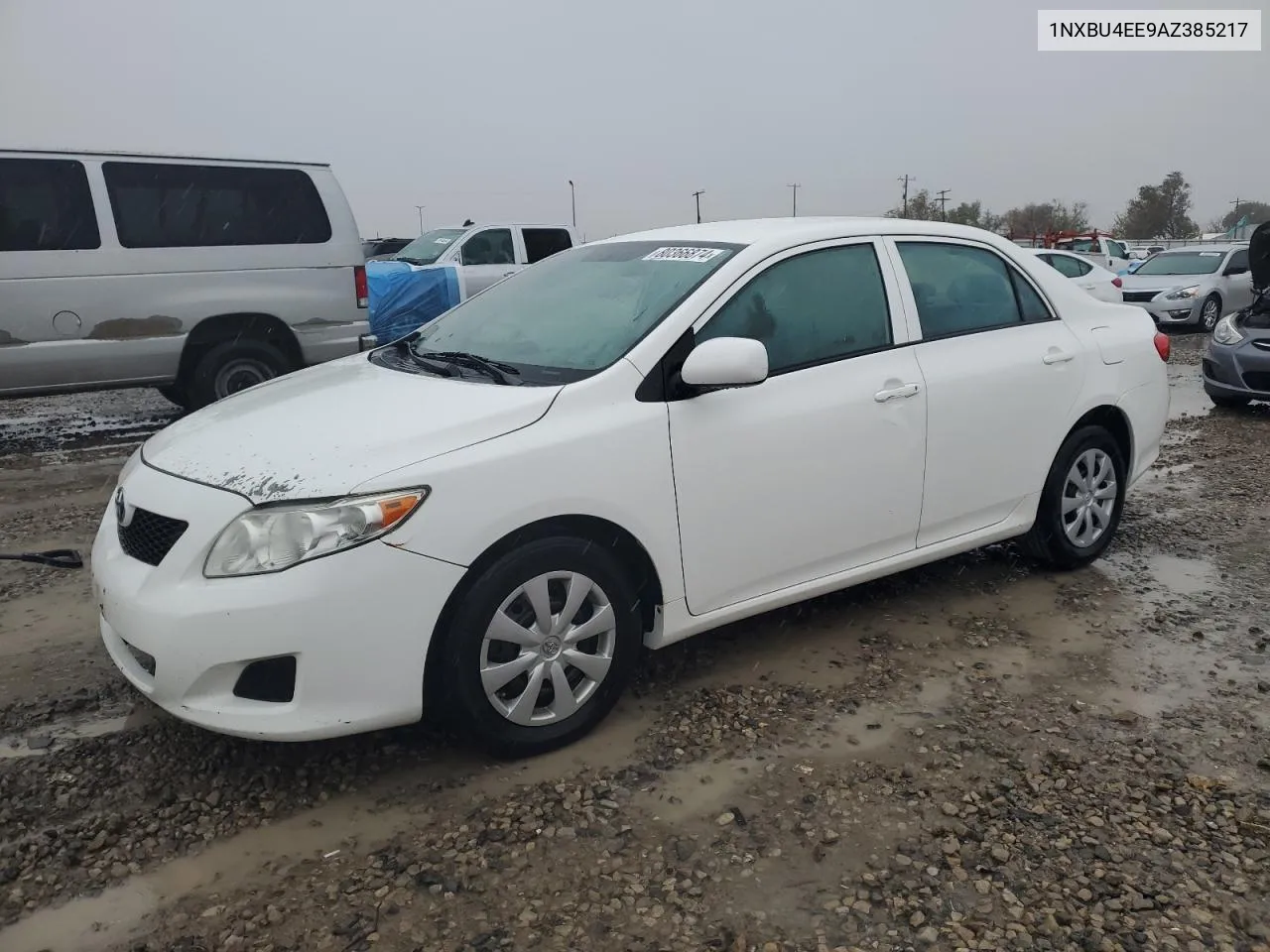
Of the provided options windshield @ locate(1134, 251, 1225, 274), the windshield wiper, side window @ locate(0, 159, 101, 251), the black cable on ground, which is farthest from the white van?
windshield @ locate(1134, 251, 1225, 274)

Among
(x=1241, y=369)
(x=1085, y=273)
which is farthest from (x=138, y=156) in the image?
(x=1085, y=273)

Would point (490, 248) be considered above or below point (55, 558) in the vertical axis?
above

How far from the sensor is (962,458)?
3.90m

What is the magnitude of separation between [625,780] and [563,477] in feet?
2.98

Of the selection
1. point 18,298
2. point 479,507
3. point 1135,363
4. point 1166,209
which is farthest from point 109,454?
point 1166,209

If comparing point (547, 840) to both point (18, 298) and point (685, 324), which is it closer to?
point (685, 324)

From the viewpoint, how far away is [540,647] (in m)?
2.90

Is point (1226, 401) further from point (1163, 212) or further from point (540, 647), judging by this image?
point (1163, 212)

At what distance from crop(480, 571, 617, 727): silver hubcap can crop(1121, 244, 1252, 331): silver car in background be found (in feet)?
49.9

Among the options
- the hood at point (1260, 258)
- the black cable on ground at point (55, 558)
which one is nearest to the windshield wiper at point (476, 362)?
the black cable on ground at point (55, 558)

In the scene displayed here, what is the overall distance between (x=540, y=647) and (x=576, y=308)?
4.38 ft

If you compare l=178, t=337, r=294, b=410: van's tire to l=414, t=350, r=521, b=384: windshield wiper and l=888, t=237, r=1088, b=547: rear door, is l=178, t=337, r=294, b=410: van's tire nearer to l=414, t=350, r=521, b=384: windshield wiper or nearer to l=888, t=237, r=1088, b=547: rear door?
l=414, t=350, r=521, b=384: windshield wiper

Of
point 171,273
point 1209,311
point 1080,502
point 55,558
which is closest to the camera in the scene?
point 55,558

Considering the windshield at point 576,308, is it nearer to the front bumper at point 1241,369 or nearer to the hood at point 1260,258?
the front bumper at point 1241,369
